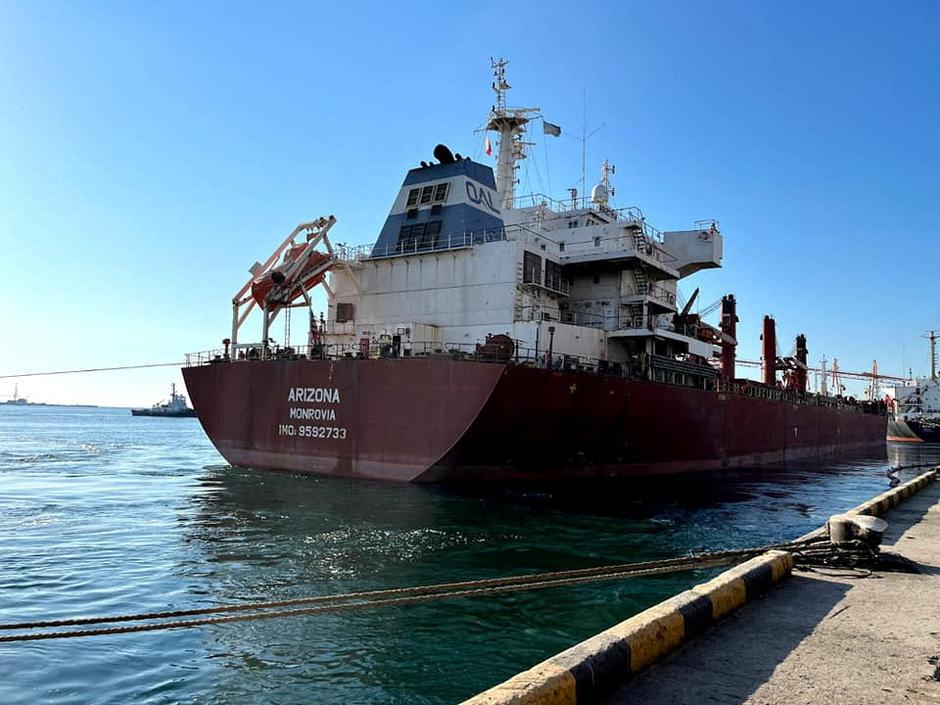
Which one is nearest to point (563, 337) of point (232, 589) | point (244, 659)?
point (232, 589)

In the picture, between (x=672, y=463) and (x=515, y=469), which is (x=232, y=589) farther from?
(x=672, y=463)

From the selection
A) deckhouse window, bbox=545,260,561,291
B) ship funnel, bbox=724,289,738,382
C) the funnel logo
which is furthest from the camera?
ship funnel, bbox=724,289,738,382

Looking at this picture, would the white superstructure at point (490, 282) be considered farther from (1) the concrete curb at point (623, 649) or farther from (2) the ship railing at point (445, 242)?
(1) the concrete curb at point (623, 649)

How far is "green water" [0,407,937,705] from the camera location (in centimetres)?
570

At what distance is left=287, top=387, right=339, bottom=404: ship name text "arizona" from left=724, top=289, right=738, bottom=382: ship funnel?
17.8 m

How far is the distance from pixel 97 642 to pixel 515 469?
12078 millimetres

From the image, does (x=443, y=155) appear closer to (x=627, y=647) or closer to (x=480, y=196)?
(x=480, y=196)

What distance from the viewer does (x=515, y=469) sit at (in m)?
17.6

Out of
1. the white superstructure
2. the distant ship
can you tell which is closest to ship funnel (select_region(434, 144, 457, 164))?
the white superstructure

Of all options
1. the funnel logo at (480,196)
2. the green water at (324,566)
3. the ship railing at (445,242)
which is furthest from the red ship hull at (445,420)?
the funnel logo at (480,196)

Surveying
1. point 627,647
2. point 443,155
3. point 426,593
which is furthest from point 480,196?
point 627,647

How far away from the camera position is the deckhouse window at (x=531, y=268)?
2064cm

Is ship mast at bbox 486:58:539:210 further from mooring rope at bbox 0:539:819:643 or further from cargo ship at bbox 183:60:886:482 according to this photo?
mooring rope at bbox 0:539:819:643

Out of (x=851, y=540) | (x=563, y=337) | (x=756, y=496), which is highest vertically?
(x=563, y=337)
